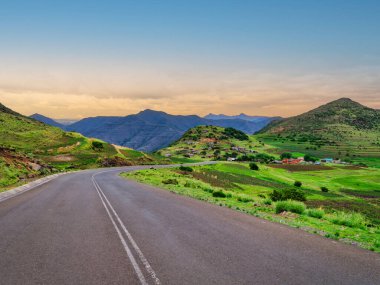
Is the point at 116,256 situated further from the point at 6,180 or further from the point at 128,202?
the point at 6,180

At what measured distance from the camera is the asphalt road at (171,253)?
23.7 ft

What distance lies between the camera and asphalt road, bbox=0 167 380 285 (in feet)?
23.7

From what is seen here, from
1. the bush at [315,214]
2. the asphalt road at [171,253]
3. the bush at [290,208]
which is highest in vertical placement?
the asphalt road at [171,253]

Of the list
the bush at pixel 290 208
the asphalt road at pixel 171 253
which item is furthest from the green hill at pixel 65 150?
the asphalt road at pixel 171 253

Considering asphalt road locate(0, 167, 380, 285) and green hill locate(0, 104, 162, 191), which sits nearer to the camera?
asphalt road locate(0, 167, 380, 285)

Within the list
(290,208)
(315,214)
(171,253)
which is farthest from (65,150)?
(171,253)

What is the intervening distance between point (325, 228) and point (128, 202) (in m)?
12.0

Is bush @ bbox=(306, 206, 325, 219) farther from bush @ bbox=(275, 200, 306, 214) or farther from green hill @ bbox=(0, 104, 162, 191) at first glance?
green hill @ bbox=(0, 104, 162, 191)

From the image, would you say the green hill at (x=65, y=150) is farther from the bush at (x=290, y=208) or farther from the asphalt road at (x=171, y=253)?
the asphalt road at (x=171, y=253)

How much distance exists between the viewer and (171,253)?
29.7ft

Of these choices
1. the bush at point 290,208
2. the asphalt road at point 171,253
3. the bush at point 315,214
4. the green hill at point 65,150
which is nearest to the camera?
the asphalt road at point 171,253

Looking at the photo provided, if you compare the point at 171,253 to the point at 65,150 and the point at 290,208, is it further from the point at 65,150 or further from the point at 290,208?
the point at 65,150

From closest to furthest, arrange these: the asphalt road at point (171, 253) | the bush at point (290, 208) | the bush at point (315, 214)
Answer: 1. the asphalt road at point (171, 253)
2. the bush at point (315, 214)
3. the bush at point (290, 208)

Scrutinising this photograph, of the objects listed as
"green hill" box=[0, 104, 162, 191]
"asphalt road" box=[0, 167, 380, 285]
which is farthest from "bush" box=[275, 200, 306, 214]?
"green hill" box=[0, 104, 162, 191]
